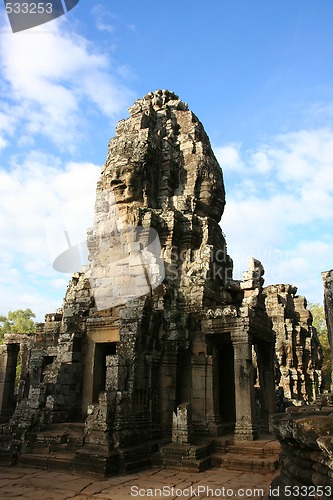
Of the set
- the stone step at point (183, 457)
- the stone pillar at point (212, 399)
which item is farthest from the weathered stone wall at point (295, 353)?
the stone step at point (183, 457)

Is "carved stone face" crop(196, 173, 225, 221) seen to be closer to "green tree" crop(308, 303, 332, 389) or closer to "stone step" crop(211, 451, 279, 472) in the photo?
"stone step" crop(211, 451, 279, 472)

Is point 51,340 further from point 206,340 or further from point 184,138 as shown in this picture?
point 184,138

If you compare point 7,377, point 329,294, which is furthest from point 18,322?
point 329,294

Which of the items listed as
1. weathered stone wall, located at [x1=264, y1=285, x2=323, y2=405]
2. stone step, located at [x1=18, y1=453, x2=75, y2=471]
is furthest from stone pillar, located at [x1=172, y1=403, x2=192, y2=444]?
weathered stone wall, located at [x1=264, y1=285, x2=323, y2=405]

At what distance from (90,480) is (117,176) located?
29.4 ft

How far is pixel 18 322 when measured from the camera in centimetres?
3309

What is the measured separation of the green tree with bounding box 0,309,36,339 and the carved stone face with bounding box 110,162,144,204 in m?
22.1

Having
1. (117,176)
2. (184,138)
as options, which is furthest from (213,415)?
(184,138)

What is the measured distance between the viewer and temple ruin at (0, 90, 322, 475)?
9172mm

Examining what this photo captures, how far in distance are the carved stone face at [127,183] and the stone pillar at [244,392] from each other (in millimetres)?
5742

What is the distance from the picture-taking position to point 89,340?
11688 millimetres

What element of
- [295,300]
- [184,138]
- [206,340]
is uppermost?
[184,138]

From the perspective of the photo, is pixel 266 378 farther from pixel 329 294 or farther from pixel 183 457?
pixel 329 294

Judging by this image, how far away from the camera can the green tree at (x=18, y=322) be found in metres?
32.2
